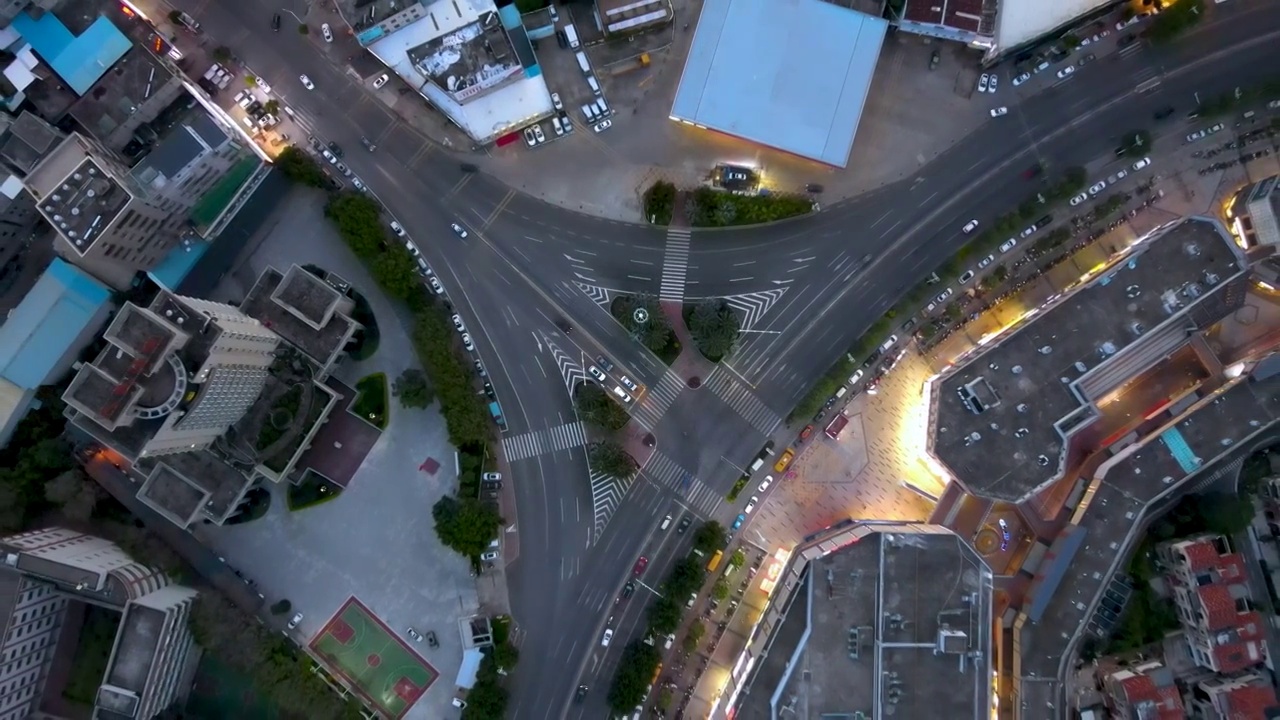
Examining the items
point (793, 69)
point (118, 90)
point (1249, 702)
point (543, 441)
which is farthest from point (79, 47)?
point (1249, 702)

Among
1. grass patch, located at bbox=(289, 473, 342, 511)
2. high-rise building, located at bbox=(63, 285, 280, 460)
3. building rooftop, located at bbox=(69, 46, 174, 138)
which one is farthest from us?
grass patch, located at bbox=(289, 473, 342, 511)

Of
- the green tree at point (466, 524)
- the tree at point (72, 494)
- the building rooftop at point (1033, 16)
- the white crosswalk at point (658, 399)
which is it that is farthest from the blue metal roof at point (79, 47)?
the building rooftop at point (1033, 16)

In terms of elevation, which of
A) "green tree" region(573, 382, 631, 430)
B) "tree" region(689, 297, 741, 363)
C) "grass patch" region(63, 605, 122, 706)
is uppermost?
"tree" region(689, 297, 741, 363)

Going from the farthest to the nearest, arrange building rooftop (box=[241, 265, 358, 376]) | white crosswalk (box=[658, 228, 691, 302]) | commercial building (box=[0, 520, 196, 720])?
white crosswalk (box=[658, 228, 691, 302]) → building rooftop (box=[241, 265, 358, 376]) → commercial building (box=[0, 520, 196, 720])

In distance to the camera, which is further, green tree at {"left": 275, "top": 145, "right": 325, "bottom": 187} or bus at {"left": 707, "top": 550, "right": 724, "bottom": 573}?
bus at {"left": 707, "top": 550, "right": 724, "bottom": 573}

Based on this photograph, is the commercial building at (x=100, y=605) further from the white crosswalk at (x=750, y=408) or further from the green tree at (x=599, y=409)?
the white crosswalk at (x=750, y=408)

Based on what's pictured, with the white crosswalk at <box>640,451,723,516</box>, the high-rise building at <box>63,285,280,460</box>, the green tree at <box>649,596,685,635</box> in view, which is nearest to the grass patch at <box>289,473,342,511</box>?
the high-rise building at <box>63,285,280,460</box>

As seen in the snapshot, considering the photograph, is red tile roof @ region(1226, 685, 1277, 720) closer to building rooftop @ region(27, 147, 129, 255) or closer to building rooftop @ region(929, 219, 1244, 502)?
building rooftop @ region(929, 219, 1244, 502)

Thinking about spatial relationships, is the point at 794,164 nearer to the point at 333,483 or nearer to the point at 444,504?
the point at 444,504
